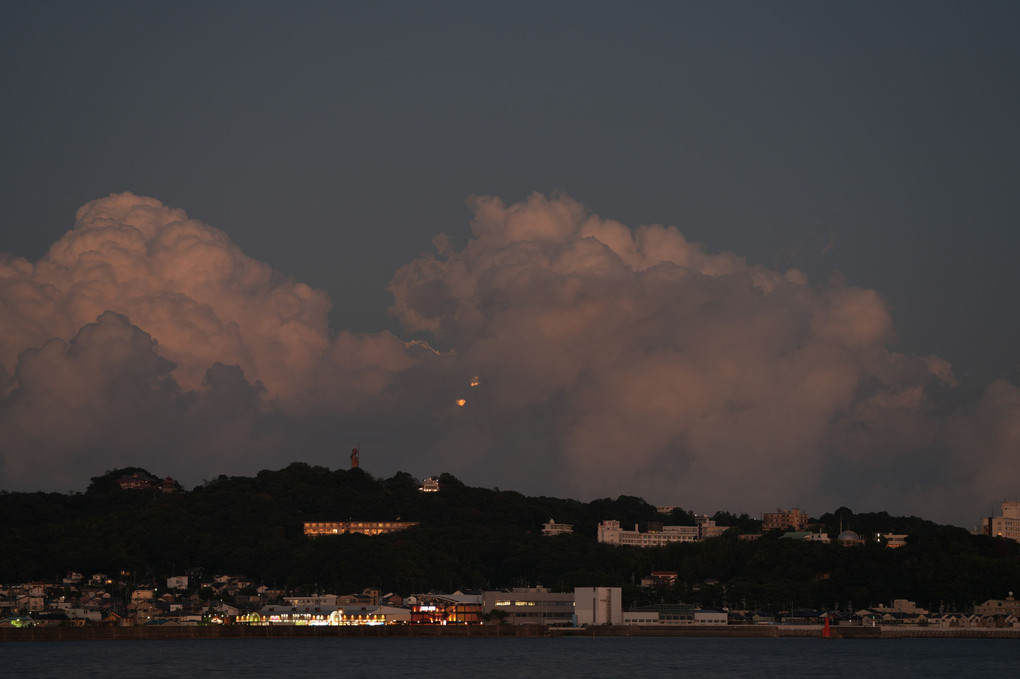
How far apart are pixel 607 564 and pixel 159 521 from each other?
57.1m

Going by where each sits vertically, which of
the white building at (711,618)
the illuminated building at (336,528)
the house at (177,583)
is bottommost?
the white building at (711,618)

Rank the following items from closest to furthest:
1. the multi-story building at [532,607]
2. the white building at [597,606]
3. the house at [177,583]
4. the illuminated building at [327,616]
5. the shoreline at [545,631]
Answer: the shoreline at [545,631]
the illuminated building at [327,616]
the white building at [597,606]
the multi-story building at [532,607]
the house at [177,583]

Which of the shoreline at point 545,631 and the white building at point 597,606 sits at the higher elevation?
the white building at point 597,606

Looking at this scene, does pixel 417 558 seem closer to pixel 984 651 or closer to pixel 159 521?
pixel 159 521

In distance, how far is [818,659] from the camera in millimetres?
104062

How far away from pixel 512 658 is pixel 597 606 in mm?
36020

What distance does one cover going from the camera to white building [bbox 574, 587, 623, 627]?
135875 millimetres

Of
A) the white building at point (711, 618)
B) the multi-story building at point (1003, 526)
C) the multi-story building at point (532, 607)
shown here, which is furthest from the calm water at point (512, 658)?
the multi-story building at point (1003, 526)

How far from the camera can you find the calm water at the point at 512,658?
3465 inches

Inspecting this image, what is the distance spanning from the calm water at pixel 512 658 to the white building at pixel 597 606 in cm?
429

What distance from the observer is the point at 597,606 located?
447 feet

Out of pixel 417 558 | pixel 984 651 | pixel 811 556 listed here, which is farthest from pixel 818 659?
pixel 417 558

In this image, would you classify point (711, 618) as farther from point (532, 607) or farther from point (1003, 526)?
point (1003, 526)

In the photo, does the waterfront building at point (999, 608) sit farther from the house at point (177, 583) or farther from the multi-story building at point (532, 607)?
the house at point (177, 583)
